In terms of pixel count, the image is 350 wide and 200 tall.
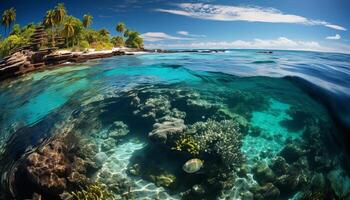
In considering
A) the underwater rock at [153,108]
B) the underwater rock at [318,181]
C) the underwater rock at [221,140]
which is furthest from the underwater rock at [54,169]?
the underwater rock at [318,181]

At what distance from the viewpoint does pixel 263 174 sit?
364 inches

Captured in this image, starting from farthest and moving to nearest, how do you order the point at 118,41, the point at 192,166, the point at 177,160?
the point at 118,41 → the point at 177,160 → the point at 192,166

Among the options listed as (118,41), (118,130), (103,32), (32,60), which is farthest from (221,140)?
(118,41)

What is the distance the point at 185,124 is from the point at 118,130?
3.43m

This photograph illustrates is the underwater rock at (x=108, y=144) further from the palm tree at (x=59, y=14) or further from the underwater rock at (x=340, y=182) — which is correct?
the palm tree at (x=59, y=14)

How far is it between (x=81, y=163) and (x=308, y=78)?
1285 centimetres

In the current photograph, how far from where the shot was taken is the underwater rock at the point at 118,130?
12.4 metres

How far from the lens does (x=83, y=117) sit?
577 inches

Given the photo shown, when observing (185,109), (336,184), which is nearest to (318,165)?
(336,184)

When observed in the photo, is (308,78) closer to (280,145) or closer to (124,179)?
(280,145)

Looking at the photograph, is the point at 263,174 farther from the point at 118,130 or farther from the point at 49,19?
the point at 49,19

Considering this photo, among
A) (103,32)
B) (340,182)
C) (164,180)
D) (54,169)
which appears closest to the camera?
(164,180)

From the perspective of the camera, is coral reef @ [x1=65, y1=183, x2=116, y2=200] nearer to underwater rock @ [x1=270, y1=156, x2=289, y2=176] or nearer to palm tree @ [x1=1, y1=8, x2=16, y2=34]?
underwater rock @ [x1=270, y1=156, x2=289, y2=176]

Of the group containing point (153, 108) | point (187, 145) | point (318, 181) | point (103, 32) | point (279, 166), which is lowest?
point (318, 181)
